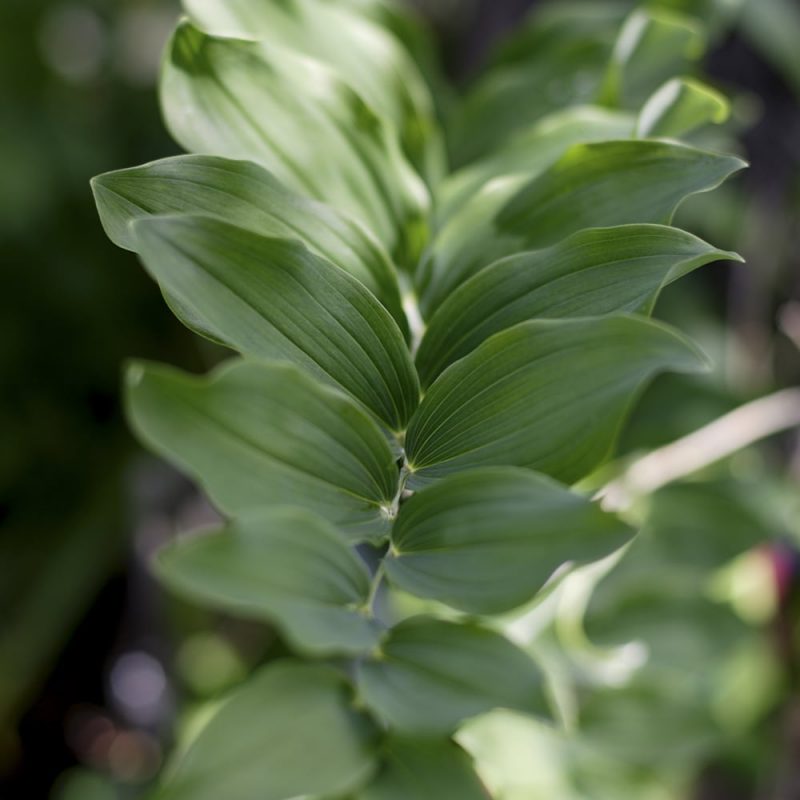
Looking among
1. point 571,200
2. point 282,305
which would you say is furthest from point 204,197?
point 571,200

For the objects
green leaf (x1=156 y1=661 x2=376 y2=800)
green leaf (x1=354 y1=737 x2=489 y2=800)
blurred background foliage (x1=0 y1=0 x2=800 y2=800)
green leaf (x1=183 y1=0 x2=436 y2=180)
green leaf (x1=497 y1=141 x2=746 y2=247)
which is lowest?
blurred background foliage (x1=0 y1=0 x2=800 y2=800)

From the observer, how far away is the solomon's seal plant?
1.02 feet

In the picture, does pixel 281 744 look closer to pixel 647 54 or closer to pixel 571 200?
pixel 571 200

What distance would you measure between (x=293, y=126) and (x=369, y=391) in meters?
0.16

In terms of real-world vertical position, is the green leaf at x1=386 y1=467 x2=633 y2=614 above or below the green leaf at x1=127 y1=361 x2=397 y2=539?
below

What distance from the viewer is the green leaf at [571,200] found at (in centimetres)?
39

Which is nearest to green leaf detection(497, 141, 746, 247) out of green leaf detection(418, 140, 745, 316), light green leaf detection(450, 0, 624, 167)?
green leaf detection(418, 140, 745, 316)

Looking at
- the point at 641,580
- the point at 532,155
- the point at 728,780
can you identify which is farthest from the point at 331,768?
the point at 728,780

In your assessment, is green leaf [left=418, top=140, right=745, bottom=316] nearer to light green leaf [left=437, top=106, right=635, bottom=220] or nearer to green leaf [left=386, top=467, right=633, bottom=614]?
light green leaf [left=437, top=106, right=635, bottom=220]

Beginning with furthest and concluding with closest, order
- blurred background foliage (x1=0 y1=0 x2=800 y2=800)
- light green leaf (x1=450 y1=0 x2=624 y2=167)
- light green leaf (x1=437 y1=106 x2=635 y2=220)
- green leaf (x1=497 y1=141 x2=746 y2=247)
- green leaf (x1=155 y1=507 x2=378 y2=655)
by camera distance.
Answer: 1. blurred background foliage (x1=0 y1=0 x2=800 y2=800)
2. light green leaf (x1=450 y1=0 x2=624 y2=167)
3. light green leaf (x1=437 y1=106 x2=635 y2=220)
4. green leaf (x1=497 y1=141 x2=746 y2=247)
5. green leaf (x1=155 y1=507 x2=378 y2=655)

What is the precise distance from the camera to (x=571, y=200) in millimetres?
424

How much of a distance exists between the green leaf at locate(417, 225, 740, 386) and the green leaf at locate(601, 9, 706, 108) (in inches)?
8.8

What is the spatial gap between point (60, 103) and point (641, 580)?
122 centimetres

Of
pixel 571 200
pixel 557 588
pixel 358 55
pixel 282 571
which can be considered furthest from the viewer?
pixel 557 588
